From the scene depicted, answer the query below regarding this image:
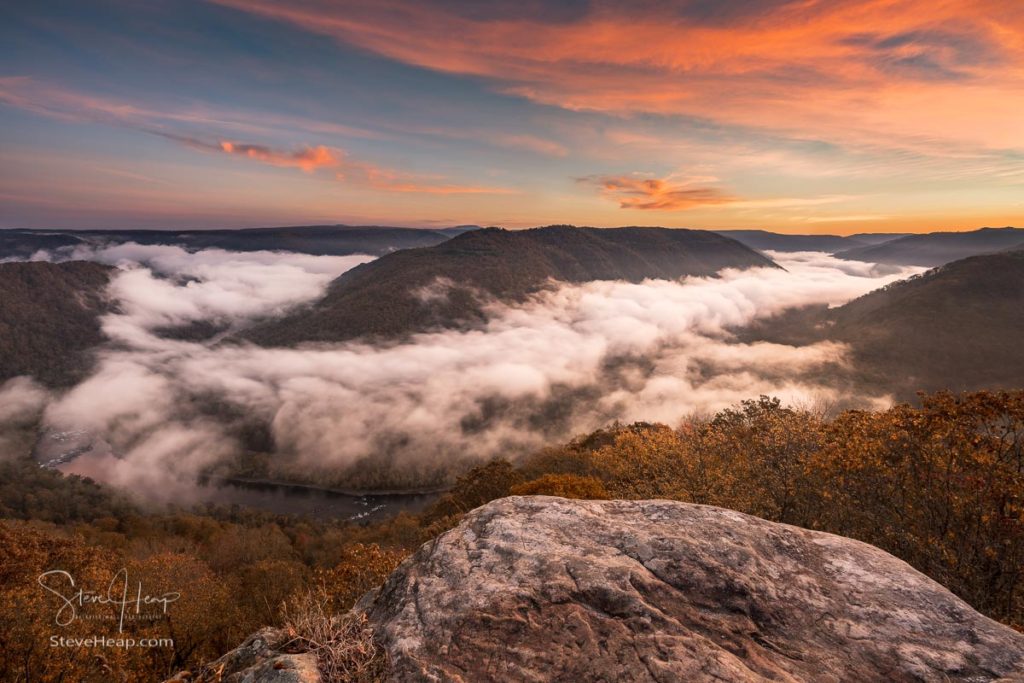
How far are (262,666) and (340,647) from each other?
1039mm

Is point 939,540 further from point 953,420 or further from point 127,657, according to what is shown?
point 127,657

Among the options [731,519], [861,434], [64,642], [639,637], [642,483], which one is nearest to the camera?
[639,637]

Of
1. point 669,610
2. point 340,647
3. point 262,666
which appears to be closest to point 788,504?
point 669,610

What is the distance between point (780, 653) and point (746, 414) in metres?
43.6

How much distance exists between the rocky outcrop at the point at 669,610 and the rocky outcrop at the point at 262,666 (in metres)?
1.20

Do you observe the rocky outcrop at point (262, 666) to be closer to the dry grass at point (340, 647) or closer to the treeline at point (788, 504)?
the dry grass at point (340, 647)

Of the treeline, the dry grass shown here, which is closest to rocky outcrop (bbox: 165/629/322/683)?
the dry grass

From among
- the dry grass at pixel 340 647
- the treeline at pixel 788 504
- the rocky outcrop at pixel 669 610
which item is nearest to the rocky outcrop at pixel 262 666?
the dry grass at pixel 340 647

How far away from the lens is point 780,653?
693cm

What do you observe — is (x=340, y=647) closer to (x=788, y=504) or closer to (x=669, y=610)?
(x=669, y=610)

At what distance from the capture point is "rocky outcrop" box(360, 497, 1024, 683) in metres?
6.48

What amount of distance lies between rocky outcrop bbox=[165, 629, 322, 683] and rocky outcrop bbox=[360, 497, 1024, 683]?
1.20 m

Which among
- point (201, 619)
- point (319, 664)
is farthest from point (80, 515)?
point (319, 664)

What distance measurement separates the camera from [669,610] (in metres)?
7.51
